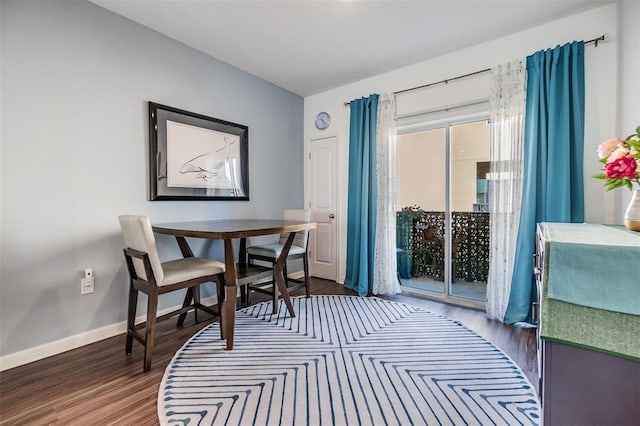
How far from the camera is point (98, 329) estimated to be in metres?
2.21

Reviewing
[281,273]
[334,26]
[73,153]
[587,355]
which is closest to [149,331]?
[281,273]

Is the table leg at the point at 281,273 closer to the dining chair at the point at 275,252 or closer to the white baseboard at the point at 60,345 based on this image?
the dining chair at the point at 275,252

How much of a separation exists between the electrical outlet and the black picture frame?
2.38 feet

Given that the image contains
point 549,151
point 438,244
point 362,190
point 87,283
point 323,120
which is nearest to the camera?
point 87,283

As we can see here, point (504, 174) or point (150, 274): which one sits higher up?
point (504, 174)

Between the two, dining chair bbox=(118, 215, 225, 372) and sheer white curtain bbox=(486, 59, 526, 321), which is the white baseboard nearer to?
dining chair bbox=(118, 215, 225, 372)

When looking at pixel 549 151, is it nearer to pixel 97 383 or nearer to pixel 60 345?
pixel 97 383

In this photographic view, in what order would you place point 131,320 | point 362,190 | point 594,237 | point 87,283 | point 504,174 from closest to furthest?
point 594,237
point 131,320
point 87,283
point 504,174
point 362,190

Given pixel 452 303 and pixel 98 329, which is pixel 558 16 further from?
pixel 98 329

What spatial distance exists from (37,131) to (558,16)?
3909 millimetres

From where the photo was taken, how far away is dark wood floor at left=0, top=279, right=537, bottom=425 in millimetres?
1416

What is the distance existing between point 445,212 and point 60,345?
3.47 m

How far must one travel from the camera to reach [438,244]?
3230mm

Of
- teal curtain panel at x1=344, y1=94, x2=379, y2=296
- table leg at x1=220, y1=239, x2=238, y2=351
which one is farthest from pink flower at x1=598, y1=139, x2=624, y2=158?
table leg at x1=220, y1=239, x2=238, y2=351
